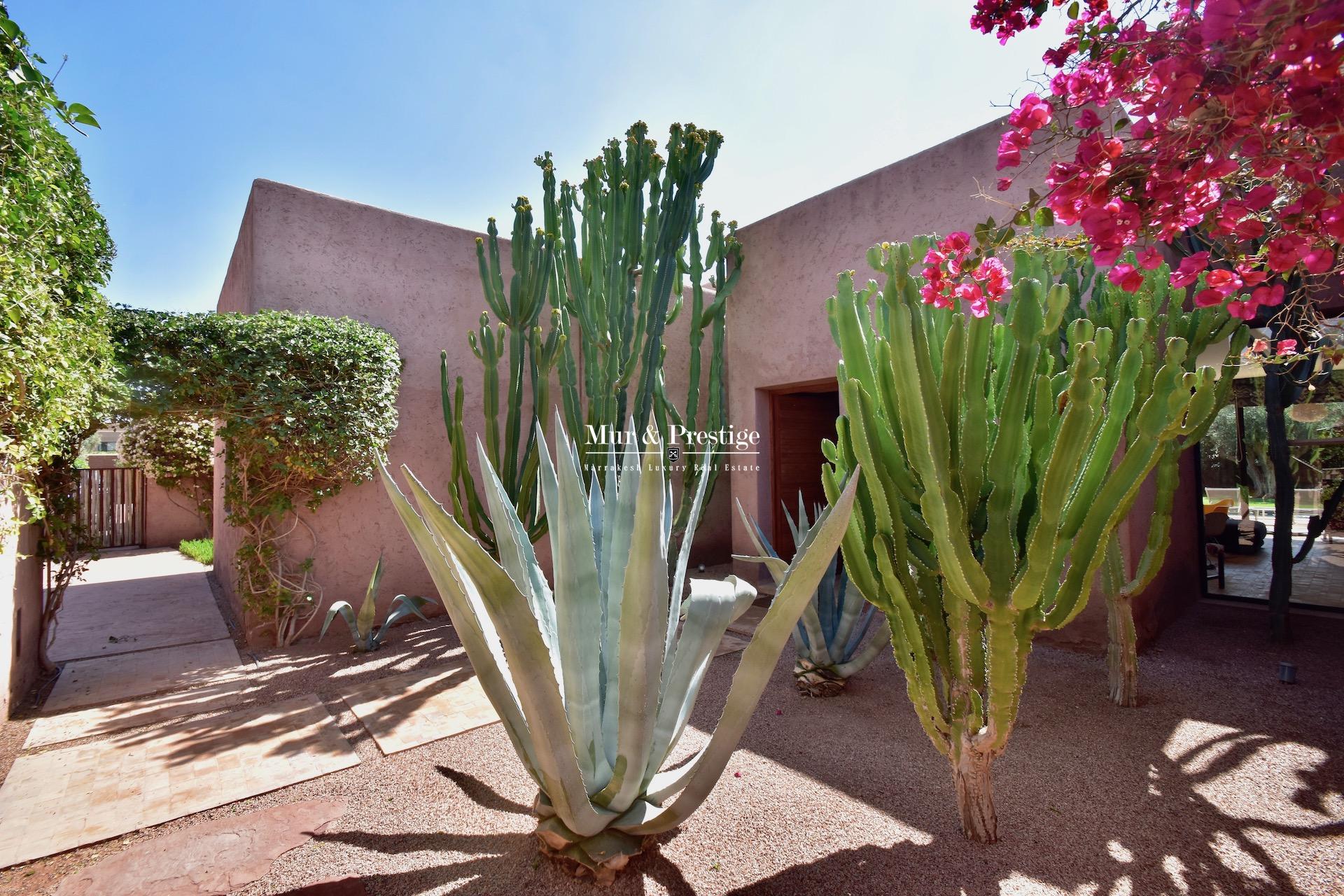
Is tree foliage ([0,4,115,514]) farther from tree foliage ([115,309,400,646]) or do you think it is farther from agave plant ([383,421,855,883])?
agave plant ([383,421,855,883])

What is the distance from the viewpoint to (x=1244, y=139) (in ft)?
3.86

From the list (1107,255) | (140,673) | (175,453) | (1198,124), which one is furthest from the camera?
(175,453)

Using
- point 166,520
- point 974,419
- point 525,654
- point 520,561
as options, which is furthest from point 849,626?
point 166,520

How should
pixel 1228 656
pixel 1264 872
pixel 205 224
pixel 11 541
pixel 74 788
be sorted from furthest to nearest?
pixel 205 224, pixel 1228 656, pixel 11 541, pixel 74 788, pixel 1264 872

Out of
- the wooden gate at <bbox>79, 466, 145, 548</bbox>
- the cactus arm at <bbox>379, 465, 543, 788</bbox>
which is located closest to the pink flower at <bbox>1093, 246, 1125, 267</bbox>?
the cactus arm at <bbox>379, 465, 543, 788</bbox>

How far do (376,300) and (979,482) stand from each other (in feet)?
15.8

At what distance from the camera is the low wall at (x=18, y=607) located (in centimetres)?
281

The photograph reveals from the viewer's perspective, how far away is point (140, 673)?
12.1ft

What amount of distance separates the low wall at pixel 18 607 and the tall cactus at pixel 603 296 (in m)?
2.15

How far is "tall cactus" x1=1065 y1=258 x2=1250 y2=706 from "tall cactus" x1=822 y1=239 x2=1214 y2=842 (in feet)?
3.68

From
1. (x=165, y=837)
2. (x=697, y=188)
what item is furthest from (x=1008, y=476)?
(x=697, y=188)

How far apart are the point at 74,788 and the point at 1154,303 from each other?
491cm

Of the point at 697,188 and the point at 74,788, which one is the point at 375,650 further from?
the point at 697,188

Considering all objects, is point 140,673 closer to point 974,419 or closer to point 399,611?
point 399,611
